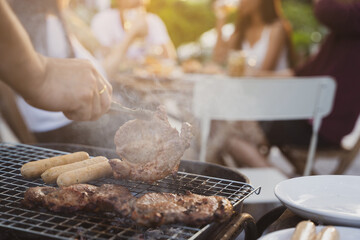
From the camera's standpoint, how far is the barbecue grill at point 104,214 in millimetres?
1286

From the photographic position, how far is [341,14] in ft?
12.7

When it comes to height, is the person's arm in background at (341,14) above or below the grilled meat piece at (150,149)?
above

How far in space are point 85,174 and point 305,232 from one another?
0.97m

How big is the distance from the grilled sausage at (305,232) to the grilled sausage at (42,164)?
1139mm

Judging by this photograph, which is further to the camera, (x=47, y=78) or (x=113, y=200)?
(x=47, y=78)

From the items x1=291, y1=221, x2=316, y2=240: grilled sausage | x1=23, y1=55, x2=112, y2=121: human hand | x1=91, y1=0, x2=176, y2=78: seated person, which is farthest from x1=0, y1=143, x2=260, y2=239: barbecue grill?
x1=91, y1=0, x2=176, y2=78: seated person

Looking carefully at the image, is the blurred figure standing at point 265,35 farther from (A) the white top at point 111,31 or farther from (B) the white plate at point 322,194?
(B) the white plate at point 322,194

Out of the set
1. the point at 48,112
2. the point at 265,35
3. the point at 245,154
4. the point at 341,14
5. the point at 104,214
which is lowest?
the point at 245,154

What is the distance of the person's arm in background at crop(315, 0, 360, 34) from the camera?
3.84 meters

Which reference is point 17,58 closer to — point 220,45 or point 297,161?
point 297,161

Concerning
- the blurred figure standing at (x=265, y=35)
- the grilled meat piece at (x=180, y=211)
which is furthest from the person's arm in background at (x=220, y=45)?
the grilled meat piece at (x=180, y=211)

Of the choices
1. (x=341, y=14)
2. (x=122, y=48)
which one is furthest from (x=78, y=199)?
(x=341, y=14)

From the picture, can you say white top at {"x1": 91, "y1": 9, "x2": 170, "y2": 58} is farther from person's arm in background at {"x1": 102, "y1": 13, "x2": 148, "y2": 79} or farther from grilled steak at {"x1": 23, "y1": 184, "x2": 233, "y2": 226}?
grilled steak at {"x1": 23, "y1": 184, "x2": 233, "y2": 226}

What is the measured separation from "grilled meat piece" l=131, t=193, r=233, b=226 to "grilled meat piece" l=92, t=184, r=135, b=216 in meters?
0.04
